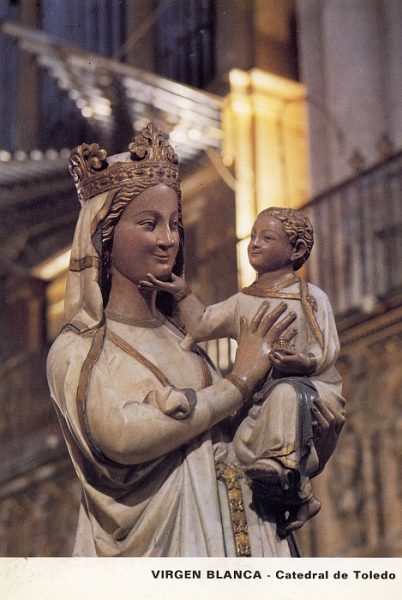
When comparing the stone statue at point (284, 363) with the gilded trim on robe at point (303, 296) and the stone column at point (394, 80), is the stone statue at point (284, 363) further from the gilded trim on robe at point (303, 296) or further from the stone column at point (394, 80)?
the stone column at point (394, 80)

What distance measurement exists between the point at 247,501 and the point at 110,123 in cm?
482

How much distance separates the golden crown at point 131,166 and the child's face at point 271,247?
26cm

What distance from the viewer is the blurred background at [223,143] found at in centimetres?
816

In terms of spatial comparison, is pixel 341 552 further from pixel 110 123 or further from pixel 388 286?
pixel 110 123

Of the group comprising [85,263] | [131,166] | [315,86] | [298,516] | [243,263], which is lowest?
[298,516]

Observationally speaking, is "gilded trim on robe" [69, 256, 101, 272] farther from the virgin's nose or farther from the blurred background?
the blurred background

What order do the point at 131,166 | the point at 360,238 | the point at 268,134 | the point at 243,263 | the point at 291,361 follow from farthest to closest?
the point at 268,134, the point at 360,238, the point at 243,263, the point at 131,166, the point at 291,361

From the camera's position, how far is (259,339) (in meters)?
4.39

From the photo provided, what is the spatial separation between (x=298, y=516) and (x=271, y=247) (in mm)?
691

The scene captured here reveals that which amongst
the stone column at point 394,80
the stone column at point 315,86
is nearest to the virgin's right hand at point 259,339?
the stone column at point 394,80

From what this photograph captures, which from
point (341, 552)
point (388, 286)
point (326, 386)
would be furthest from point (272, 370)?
point (388, 286)

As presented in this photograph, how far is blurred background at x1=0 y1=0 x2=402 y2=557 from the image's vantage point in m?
8.16

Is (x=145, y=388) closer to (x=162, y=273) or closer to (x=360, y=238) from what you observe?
(x=162, y=273)

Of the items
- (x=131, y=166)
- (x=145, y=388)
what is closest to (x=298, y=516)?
(x=145, y=388)
